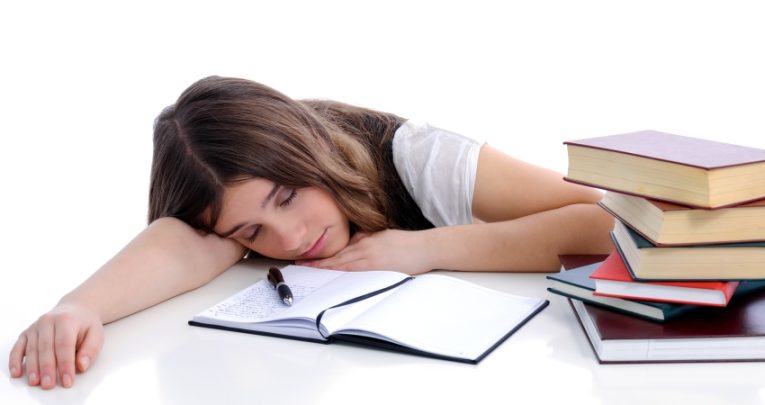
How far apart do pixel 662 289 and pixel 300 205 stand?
0.70 meters

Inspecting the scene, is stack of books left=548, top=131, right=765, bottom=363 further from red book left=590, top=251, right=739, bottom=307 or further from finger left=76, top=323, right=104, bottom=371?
finger left=76, top=323, right=104, bottom=371

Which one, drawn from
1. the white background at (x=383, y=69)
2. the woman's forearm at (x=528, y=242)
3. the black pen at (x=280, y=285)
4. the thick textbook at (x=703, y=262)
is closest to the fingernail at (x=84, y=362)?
the black pen at (x=280, y=285)

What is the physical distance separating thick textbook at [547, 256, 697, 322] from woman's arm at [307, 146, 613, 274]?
0.69 feet

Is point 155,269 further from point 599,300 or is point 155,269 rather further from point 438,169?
point 599,300

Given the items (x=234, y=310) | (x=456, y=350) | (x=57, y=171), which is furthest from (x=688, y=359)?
(x=57, y=171)

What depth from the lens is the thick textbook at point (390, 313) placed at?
1.12m

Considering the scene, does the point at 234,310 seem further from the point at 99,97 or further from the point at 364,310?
the point at 99,97

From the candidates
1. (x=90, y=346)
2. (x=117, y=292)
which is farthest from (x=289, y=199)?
(x=90, y=346)

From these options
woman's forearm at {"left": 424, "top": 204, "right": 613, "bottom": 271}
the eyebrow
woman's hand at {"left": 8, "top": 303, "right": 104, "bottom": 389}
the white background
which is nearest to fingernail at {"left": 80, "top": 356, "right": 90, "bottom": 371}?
woman's hand at {"left": 8, "top": 303, "right": 104, "bottom": 389}

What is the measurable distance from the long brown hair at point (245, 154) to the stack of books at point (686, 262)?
622mm

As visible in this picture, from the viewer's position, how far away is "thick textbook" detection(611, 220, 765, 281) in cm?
105

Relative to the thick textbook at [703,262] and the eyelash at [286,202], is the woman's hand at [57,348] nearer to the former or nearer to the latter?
the eyelash at [286,202]

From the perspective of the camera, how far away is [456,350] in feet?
3.59

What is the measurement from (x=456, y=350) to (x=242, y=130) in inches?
25.9
